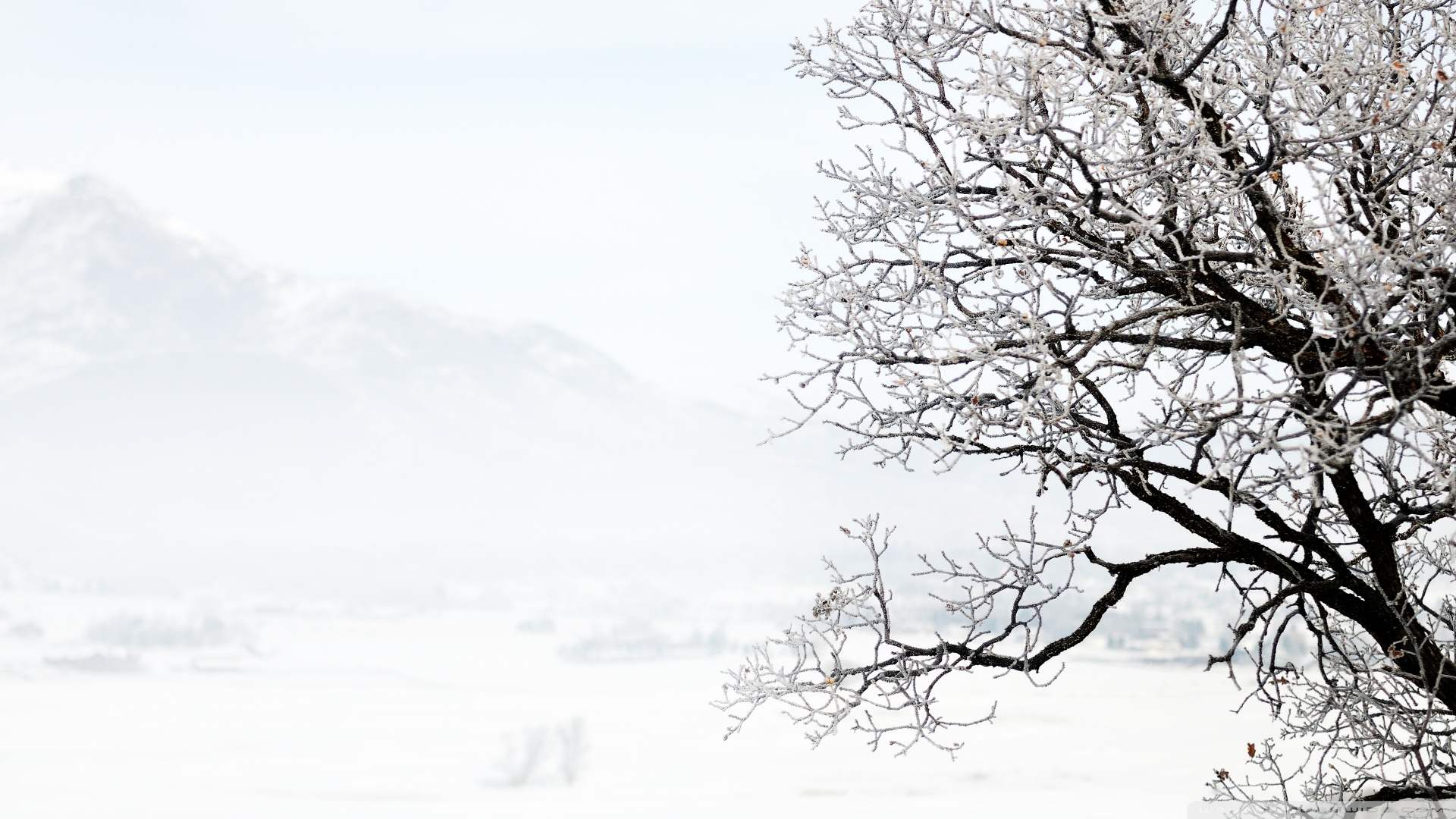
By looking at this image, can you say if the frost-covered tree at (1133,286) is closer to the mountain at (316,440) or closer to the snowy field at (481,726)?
the snowy field at (481,726)

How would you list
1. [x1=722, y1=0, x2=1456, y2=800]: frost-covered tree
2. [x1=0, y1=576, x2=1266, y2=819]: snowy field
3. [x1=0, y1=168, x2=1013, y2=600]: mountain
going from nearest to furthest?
[x1=722, y1=0, x2=1456, y2=800]: frost-covered tree
[x1=0, y1=576, x2=1266, y2=819]: snowy field
[x1=0, y1=168, x2=1013, y2=600]: mountain

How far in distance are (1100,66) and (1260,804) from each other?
3.01 metres

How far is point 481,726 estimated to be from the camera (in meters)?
18.7

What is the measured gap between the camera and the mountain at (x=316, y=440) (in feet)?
80.7

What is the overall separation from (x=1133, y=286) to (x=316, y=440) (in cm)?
2853

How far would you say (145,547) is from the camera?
2505cm

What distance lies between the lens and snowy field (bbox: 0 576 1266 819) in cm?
1400

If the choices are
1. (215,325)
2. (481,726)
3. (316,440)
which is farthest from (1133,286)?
(215,325)

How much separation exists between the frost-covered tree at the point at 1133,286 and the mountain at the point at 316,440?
1660cm

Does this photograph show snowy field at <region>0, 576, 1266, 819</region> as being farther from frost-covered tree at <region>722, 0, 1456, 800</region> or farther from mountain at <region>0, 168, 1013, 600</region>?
frost-covered tree at <region>722, 0, 1456, 800</region>

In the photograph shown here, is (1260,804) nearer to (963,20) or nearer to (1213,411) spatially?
(1213,411)

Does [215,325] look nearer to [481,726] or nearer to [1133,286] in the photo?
[481,726]

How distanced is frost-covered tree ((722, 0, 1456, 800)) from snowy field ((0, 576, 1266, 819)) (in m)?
9.42

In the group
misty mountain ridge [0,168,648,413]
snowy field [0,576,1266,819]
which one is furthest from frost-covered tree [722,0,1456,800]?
misty mountain ridge [0,168,648,413]
